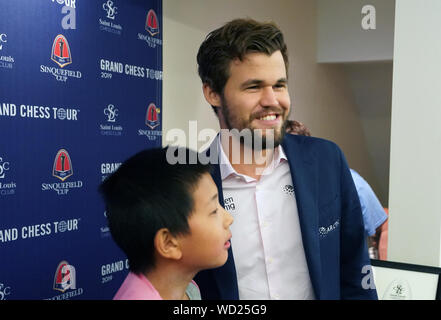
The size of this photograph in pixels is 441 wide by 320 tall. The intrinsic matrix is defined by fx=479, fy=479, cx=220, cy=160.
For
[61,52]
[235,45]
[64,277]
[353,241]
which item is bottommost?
[64,277]

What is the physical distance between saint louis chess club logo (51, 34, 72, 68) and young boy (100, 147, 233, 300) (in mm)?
1829

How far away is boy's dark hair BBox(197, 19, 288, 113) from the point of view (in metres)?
1.23

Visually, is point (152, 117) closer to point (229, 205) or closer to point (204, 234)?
point (229, 205)

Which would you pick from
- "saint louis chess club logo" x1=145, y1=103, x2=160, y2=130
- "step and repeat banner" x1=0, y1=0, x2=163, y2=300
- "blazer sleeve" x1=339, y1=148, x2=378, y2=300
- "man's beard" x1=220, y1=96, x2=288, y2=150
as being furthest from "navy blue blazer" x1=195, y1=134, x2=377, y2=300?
"saint louis chess club logo" x1=145, y1=103, x2=160, y2=130

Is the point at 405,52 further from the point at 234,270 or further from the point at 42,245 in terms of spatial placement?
the point at 42,245

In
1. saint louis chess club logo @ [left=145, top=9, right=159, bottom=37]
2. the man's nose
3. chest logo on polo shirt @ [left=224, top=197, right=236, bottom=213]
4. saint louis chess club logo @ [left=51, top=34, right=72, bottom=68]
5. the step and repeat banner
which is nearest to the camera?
the man's nose

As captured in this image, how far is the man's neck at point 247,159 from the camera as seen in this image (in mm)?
1327

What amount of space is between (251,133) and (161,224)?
1.30 ft

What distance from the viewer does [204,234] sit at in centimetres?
100

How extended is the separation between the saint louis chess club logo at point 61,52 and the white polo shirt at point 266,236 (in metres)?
1.63

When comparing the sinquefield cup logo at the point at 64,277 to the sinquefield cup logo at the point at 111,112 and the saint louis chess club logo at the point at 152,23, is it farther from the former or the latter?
the saint louis chess club logo at the point at 152,23

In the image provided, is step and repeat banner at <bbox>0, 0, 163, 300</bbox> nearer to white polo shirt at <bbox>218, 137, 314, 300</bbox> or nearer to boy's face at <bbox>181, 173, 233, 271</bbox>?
white polo shirt at <bbox>218, 137, 314, 300</bbox>

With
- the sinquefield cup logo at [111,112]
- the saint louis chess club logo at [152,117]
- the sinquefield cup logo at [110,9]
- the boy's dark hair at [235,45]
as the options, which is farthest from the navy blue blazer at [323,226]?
the saint louis chess club logo at [152,117]

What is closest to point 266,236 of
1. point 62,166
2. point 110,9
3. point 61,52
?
point 62,166
